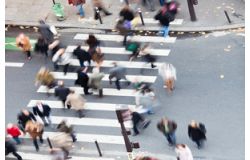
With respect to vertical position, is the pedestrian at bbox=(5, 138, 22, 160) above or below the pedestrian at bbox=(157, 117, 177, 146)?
above

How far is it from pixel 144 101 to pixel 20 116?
4737 millimetres

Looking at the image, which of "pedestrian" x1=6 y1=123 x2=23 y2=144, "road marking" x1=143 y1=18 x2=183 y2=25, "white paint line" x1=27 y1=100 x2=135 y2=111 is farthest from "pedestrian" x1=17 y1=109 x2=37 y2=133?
"road marking" x1=143 y1=18 x2=183 y2=25

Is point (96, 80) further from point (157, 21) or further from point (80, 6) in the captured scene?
point (80, 6)

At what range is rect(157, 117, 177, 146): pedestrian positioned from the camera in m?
28.4

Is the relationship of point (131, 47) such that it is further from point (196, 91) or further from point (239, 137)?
point (239, 137)

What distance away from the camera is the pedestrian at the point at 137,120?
2911cm

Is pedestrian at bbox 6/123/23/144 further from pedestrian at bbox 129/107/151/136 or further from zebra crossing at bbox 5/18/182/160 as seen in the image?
pedestrian at bbox 129/107/151/136

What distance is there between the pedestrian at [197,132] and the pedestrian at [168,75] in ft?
Answer: 10.8

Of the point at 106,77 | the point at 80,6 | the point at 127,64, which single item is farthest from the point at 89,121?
the point at 80,6

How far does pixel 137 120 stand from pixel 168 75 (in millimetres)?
2805

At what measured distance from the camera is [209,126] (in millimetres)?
29562

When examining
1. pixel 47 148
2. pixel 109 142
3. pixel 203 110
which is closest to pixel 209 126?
pixel 203 110

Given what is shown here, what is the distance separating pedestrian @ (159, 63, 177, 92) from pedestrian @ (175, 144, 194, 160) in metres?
4.73

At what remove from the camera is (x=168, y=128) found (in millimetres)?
28391
